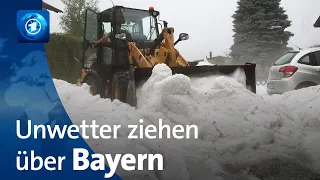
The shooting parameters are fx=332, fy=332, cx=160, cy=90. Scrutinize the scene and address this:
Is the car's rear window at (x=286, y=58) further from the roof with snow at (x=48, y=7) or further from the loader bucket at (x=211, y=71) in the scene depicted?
the roof with snow at (x=48, y=7)

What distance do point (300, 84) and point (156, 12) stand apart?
2.60 meters

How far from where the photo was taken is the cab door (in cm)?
606

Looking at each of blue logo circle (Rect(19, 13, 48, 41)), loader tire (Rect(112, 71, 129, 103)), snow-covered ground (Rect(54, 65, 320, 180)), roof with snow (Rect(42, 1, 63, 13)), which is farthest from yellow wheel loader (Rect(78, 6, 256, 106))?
→ blue logo circle (Rect(19, 13, 48, 41))

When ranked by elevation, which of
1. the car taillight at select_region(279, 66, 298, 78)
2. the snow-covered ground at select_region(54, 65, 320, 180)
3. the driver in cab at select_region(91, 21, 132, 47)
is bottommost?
the snow-covered ground at select_region(54, 65, 320, 180)

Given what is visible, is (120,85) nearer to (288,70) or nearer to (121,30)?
(121,30)

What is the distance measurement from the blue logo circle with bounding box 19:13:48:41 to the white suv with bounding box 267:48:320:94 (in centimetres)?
358

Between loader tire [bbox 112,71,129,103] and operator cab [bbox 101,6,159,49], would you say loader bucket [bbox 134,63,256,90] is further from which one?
operator cab [bbox 101,6,159,49]

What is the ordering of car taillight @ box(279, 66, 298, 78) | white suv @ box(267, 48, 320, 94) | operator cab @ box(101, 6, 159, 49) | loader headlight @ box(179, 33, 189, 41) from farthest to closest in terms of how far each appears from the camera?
1. operator cab @ box(101, 6, 159, 49)
2. loader headlight @ box(179, 33, 189, 41)
3. car taillight @ box(279, 66, 298, 78)
4. white suv @ box(267, 48, 320, 94)

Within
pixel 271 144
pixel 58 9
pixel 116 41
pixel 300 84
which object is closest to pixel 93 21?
pixel 116 41

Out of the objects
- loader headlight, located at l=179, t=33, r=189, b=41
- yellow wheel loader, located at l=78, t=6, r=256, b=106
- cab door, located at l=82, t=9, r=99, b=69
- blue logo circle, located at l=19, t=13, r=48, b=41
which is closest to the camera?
blue logo circle, located at l=19, t=13, r=48, b=41

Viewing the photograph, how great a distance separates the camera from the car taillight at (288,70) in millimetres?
4872

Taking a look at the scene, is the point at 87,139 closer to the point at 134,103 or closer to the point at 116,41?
the point at 134,103

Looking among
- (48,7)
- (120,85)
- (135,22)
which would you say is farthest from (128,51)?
(48,7)

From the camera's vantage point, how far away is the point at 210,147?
2.89 meters
